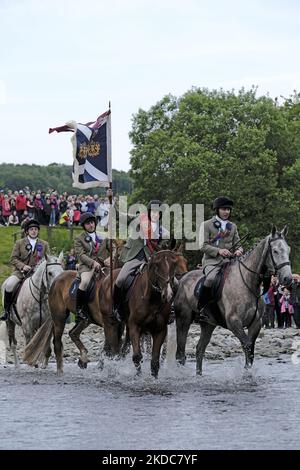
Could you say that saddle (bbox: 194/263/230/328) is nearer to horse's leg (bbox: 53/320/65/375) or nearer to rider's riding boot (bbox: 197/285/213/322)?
rider's riding boot (bbox: 197/285/213/322)

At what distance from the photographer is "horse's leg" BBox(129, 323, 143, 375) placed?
71.2ft

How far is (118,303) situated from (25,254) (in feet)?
16.4

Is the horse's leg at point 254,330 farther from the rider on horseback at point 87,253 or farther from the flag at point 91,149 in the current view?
the flag at point 91,149

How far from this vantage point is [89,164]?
83.0 ft

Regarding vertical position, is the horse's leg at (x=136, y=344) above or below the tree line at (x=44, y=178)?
below

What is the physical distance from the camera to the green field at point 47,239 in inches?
2482

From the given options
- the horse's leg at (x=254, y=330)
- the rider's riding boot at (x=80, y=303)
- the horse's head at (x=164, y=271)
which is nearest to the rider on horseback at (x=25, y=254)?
the rider's riding boot at (x=80, y=303)

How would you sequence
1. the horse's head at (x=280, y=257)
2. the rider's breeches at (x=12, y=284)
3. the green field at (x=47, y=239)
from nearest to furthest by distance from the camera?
the horse's head at (x=280, y=257)
the rider's breeches at (x=12, y=284)
the green field at (x=47, y=239)

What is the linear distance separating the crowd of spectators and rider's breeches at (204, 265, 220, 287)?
1424 inches

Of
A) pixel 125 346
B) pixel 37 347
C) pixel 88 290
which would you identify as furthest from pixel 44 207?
pixel 125 346

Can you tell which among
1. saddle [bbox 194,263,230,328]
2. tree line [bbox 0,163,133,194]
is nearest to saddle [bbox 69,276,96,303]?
saddle [bbox 194,263,230,328]

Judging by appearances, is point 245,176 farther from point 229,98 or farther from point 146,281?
point 146,281
